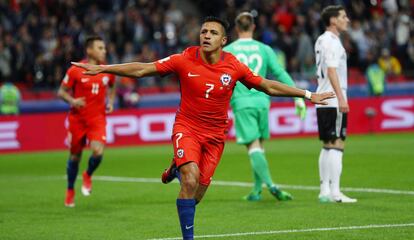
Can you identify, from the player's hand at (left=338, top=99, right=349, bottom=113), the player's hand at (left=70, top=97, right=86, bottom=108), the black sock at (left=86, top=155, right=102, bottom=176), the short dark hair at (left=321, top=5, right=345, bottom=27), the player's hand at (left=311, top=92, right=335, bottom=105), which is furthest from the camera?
the black sock at (left=86, top=155, right=102, bottom=176)

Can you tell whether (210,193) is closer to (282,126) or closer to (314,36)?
(282,126)

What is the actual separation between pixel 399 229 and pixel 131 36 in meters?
20.5

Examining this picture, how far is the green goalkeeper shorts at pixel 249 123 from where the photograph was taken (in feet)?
45.7

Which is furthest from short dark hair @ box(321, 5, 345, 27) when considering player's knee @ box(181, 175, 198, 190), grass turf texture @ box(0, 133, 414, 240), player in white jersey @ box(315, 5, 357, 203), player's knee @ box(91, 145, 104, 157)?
player's knee @ box(181, 175, 198, 190)

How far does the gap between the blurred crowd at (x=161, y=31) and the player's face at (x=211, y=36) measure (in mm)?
18358

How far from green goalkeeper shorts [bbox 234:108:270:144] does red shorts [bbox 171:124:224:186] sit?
3.91m

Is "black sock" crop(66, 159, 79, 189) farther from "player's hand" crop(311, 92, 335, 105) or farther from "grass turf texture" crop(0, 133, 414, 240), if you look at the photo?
"player's hand" crop(311, 92, 335, 105)

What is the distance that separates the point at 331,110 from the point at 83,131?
3900 millimetres

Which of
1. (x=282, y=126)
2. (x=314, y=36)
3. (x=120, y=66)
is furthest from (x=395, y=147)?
(x=120, y=66)

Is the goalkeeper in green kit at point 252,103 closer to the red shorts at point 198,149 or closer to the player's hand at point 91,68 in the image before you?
the red shorts at point 198,149

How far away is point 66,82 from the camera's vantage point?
47.6 ft

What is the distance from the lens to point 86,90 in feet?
47.7

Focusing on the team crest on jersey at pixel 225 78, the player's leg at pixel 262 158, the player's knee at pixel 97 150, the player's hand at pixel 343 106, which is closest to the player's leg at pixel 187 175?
the team crest on jersey at pixel 225 78

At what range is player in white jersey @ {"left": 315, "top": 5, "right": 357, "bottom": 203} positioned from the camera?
1307cm
